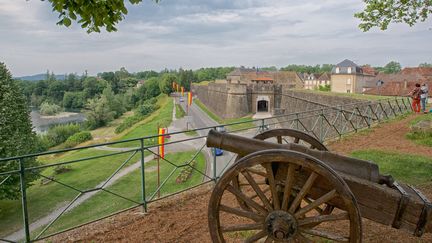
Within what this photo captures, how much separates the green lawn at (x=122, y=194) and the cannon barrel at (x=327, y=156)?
8.10 m

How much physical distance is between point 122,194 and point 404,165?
14.0m

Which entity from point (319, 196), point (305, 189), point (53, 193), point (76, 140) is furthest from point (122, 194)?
point (76, 140)

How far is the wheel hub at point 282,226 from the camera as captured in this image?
2764mm

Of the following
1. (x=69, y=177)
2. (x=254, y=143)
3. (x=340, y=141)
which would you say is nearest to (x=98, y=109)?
(x=69, y=177)

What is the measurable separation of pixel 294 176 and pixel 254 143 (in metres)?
0.53

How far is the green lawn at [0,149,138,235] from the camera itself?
1412 cm

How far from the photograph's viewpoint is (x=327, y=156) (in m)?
2.95

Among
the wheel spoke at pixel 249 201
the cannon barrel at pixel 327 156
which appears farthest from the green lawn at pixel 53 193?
the wheel spoke at pixel 249 201

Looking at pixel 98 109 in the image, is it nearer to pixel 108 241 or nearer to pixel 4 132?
pixel 4 132

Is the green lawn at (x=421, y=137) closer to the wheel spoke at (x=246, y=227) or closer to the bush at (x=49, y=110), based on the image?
the wheel spoke at (x=246, y=227)

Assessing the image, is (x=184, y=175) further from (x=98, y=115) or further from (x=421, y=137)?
(x=98, y=115)

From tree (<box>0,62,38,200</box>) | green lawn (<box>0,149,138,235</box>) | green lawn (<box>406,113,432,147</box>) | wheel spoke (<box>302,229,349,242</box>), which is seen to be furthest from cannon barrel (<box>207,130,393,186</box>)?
green lawn (<box>0,149,138,235</box>)

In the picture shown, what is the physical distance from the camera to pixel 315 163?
255 cm

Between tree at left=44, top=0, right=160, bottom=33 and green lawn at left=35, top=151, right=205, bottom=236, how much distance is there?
763 cm
